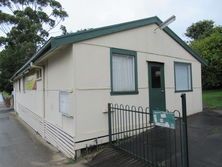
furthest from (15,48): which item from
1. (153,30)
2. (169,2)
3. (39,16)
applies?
(153,30)

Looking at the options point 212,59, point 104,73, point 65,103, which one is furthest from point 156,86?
point 212,59

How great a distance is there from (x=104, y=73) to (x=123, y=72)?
2.50ft

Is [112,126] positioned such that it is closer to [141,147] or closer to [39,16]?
[141,147]

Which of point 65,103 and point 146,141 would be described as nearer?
point 146,141

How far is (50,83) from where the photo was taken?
773 centimetres

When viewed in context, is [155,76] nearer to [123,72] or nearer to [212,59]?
[123,72]

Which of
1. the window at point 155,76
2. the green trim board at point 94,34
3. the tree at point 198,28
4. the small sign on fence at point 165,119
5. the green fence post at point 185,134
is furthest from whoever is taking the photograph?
the tree at point 198,28

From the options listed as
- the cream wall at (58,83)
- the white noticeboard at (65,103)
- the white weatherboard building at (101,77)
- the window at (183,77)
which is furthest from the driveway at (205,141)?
the white noticeboard at (65,103)

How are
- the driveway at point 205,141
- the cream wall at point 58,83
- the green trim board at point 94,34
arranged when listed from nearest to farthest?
1. the driveway at point 205,141
2. the green trim board at point 94,34
3. the cream wall at point 58,83

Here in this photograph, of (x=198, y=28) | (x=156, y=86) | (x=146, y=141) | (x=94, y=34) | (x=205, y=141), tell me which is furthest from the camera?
(x=198, y=28)

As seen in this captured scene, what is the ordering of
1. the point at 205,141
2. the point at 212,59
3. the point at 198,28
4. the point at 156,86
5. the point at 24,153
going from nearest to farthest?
the point at 205,141, the point at 24,153, the point at 156,86, the point at 212,59, the point at 198,28

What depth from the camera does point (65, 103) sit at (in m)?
6.29

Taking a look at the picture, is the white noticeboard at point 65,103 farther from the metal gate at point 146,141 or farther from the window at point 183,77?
the window at point 183,77

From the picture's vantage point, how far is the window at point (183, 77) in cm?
894
